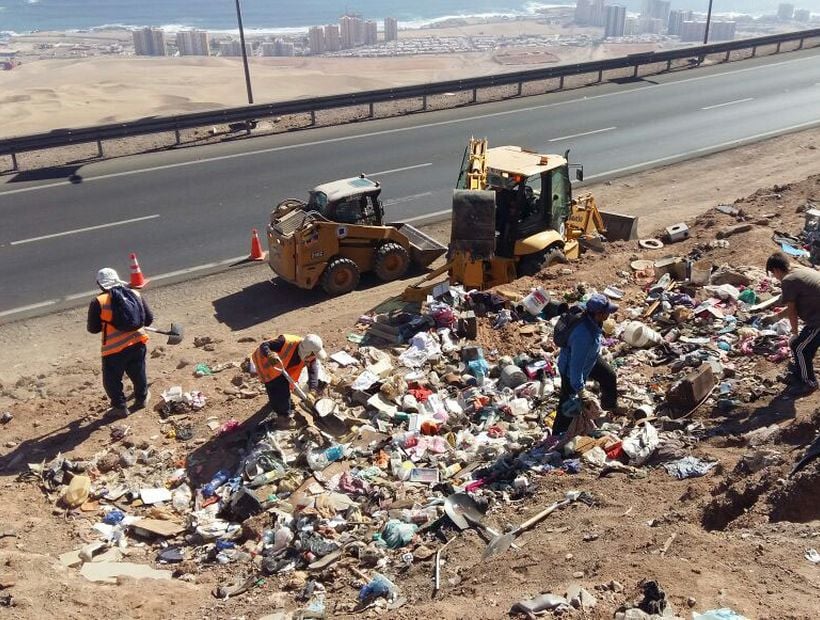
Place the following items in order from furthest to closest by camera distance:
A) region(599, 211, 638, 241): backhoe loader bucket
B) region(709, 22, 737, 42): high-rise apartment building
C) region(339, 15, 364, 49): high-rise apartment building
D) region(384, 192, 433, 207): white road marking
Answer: region(709, 22, 737, 42): high-rise apartment building < region(339, 15, 364, 49): high-rise apartment building < region(384, 192, 433, 207): white road marking < region(599, 211, 638, 241): backhoe loader bucket

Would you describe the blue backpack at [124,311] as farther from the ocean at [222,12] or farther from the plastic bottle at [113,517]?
the ocean at [222,12]

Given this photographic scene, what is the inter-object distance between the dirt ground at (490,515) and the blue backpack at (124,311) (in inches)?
41.7

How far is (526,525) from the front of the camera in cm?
654

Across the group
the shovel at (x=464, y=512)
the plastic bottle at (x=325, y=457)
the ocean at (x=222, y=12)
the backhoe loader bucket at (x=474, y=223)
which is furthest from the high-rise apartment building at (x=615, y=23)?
the shovel at (x=464, y=512)

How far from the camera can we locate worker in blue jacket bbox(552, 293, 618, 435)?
7473mm

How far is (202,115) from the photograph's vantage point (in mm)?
20812

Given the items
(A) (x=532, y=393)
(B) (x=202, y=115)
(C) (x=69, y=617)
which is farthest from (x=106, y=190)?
(C) (x=69, y=617)

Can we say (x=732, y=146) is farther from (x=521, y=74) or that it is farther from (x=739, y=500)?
(x=739, y=500)

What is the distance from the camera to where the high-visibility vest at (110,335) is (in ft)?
29.4

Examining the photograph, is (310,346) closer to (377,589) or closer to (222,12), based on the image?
(377,589)

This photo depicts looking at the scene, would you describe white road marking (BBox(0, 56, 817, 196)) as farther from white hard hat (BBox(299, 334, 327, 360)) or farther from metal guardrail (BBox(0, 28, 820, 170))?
white hard hat (BBox(299, 334, 327, 360))

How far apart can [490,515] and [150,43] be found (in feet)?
178

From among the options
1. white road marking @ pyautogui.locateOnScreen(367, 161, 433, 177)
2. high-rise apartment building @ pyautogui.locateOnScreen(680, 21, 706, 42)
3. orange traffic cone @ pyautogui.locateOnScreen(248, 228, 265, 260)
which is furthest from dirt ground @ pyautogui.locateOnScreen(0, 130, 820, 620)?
high-rise apartment building @ pyautogui.locateOnScreen(680, 21, 706, 42)

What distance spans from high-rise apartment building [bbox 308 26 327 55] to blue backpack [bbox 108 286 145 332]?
2067 inches
